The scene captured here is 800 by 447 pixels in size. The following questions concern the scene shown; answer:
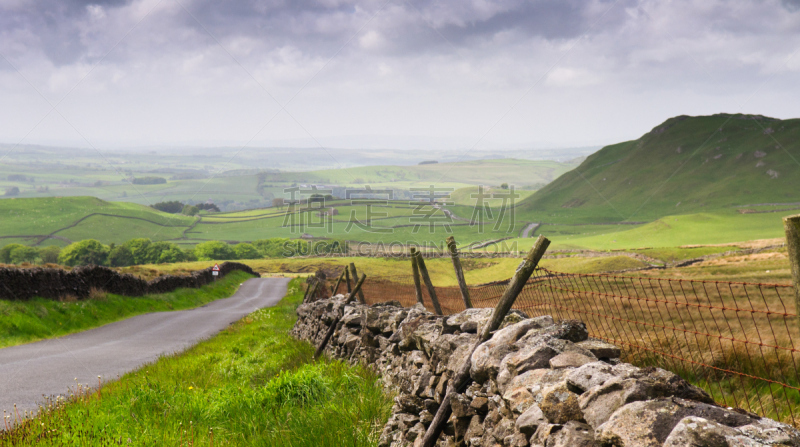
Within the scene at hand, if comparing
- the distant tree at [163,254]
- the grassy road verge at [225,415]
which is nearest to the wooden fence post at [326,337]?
the grassy road verge at [225,415]

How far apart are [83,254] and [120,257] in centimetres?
1145

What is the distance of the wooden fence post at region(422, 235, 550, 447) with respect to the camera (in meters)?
4.88

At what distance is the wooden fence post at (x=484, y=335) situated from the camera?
4.88 m

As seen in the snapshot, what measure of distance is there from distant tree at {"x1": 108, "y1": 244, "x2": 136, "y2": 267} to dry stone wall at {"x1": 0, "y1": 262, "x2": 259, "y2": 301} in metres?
119

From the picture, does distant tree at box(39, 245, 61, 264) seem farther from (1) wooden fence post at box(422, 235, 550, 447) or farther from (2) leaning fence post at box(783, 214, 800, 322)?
(2) leaning fence post at box(783, 214, 800, 322)

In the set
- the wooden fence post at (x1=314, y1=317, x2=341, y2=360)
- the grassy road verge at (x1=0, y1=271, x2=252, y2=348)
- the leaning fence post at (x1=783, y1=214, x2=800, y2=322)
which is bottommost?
the grassy road verge at (x1=0, y1=271, x2=252, y2=348)

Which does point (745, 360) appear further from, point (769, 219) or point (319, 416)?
point (769, 219)

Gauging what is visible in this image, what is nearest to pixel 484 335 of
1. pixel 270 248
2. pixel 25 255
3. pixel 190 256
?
pixel 190 256

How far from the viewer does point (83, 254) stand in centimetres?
13500

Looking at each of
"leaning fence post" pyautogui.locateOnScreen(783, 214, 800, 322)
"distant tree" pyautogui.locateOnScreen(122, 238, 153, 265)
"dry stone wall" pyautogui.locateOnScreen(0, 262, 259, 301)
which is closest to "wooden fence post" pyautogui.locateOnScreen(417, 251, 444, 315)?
"leaning fence post" pyautogui.locateOnScreen(783, 214, 800, 322)

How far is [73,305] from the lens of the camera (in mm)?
20875

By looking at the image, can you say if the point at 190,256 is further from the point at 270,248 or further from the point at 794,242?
the point at 794,242

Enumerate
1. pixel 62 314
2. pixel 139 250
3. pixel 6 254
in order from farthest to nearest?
pixel 6 254 < pixel 139 250 < pixel 62 314

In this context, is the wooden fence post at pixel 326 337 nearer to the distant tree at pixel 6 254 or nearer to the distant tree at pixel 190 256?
the distant tree at pixel 190 256
